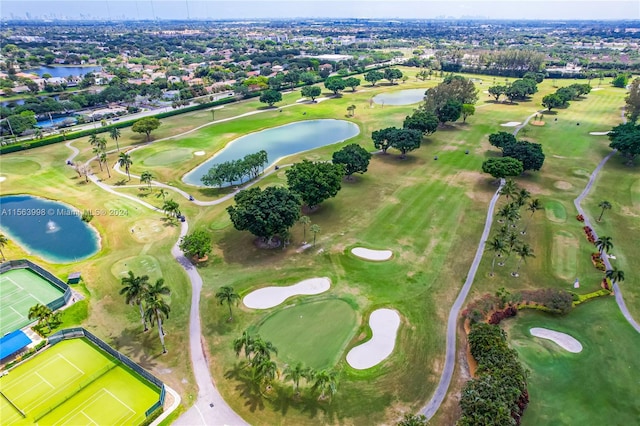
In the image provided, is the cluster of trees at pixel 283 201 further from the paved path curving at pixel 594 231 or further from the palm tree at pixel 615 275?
the paved path curving at pixel 594 231

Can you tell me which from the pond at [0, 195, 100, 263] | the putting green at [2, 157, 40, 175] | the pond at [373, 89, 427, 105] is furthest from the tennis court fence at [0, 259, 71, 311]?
the pond at [373, 89, 427, 105]

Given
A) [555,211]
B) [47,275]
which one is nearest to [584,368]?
[555,211]

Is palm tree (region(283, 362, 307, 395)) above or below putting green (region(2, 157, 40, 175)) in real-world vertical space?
above

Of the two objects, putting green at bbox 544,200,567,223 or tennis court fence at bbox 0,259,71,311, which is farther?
putting green at bbox 544,200,567,223

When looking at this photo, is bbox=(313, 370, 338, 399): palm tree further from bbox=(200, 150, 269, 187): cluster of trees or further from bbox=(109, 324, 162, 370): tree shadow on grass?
bbox=(200, 150, 269, 187): cluster of trees

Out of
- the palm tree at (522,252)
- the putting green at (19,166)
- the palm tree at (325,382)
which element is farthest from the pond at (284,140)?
the palm tree at (325,382)

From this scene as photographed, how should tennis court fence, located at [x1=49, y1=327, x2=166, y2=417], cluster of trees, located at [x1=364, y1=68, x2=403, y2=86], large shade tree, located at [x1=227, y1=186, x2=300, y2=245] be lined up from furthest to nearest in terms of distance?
cluster of trees, located at [x1=364, y1=68, x2=403, y2=86]
large shade tree, located at [x1=227, y1=186, x2=300, y2=245]
tennis court fence, located at [x1=49, y1=327, x2=166, y2=417]
